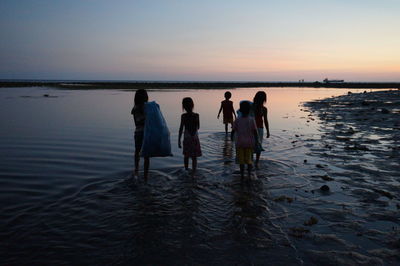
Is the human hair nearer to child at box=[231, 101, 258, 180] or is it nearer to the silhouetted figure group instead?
the silhouetted figure group

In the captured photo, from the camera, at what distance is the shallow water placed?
4352 millimetres

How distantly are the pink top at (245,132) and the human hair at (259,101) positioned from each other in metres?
1.67

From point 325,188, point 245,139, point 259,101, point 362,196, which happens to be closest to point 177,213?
point 245,139

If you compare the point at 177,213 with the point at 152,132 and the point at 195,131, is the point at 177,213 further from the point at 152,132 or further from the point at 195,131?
the point at 195,131

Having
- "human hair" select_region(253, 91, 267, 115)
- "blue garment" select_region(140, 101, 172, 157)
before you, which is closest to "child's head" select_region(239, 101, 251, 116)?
"human hair" select_region(253, 91, 267, 115)

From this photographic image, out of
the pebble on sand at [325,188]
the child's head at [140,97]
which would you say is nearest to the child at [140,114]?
the child's head at [140,97]

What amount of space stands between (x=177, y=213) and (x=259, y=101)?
4.89m

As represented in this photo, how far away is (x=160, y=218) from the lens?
557cm

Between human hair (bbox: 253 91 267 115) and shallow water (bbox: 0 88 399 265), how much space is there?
5.51 ft

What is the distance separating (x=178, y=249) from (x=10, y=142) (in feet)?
33.7

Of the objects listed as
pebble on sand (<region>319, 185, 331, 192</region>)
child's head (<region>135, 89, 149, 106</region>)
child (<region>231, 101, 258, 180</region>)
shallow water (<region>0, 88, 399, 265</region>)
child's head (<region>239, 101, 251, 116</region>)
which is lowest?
shallow water (<region>0, 88, 399, 265</region>)

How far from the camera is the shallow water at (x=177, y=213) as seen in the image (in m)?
4.35

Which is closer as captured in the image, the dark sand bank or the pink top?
the dark sand bank

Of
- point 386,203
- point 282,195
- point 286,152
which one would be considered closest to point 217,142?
point 286,152
